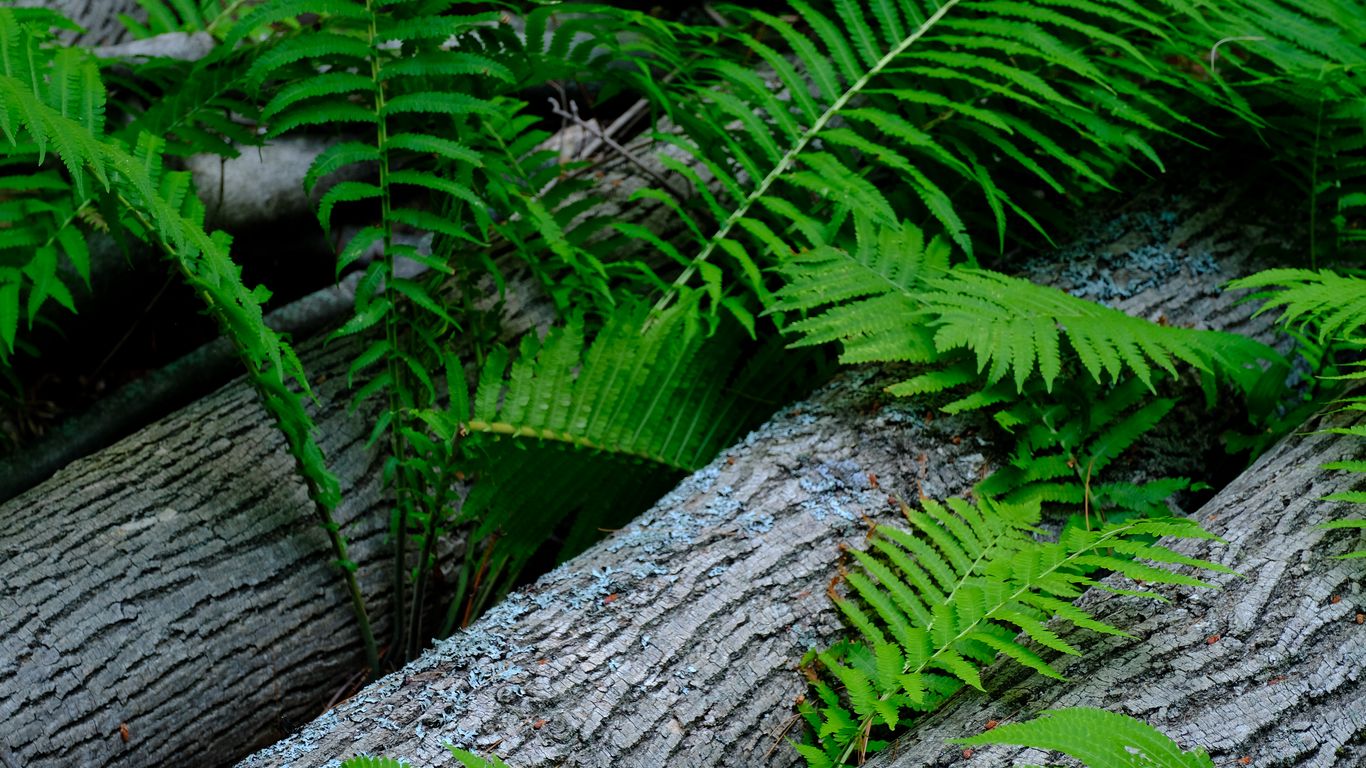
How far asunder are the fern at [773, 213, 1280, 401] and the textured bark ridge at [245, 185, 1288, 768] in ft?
0.62

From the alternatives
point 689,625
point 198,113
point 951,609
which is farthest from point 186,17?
point 951,609

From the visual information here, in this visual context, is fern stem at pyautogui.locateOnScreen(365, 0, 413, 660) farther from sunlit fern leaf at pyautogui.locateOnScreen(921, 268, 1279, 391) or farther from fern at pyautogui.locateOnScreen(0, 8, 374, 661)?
sunlit fern leaf at pyautogui.locateOnScreen(921, 268, 1279, 391)

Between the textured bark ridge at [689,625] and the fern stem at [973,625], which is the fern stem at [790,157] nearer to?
the textured bark ridge at [689,625]

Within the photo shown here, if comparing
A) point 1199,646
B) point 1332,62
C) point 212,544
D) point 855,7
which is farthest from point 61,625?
point 1332,62

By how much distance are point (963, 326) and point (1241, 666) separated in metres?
0.87

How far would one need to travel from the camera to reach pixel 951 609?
190 centimetres

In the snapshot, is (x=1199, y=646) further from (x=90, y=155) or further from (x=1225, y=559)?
(x=90, y=155)

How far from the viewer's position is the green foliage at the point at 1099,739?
56.7 inches

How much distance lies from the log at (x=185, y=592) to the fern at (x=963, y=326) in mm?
1276

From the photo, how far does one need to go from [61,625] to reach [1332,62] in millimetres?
3496

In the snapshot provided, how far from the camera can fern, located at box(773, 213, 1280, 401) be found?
2.21 meters

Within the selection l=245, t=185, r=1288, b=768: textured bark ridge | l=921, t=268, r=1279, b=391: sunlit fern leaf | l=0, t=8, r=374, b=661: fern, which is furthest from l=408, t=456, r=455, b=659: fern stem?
l=921, t=268, r=1279, b=391: sunlit fern leaf

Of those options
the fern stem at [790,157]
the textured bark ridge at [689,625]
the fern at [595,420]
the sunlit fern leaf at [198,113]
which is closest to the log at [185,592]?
the fern at [595,420]

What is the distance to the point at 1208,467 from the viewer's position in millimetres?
2590
